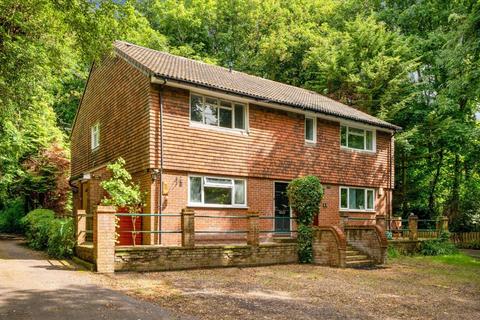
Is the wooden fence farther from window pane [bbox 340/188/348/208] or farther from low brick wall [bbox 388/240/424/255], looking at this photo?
window pane [bbox 340/188/348/208]

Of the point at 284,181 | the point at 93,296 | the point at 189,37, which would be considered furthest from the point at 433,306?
the point at 189,37

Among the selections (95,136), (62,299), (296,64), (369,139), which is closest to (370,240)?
(369,139)

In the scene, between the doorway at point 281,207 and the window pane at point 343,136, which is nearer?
the doorway at point 281,207

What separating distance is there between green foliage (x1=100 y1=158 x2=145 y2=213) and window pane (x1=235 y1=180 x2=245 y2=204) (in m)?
3.60

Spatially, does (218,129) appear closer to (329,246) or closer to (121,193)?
(121,193)

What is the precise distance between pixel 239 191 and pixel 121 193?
4698 mm

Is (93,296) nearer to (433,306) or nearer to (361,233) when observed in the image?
(433,306)

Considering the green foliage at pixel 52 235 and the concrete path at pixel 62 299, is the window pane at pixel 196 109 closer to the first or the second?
the green foliage at pixel 52 235

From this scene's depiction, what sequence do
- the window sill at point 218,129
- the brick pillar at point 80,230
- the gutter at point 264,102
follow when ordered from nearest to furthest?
1. the brick pillar at point 80,230
2. the gutter at point 264,102
3. the window sill at point 218,129

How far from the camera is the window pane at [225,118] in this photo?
1658cm

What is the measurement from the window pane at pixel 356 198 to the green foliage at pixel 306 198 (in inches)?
240

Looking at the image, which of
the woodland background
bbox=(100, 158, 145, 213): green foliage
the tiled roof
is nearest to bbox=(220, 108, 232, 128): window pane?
the tiled roof

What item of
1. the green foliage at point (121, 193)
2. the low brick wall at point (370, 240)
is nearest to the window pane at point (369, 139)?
the low brick wall at point (370, 240)

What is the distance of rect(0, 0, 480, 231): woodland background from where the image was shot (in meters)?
13.2
